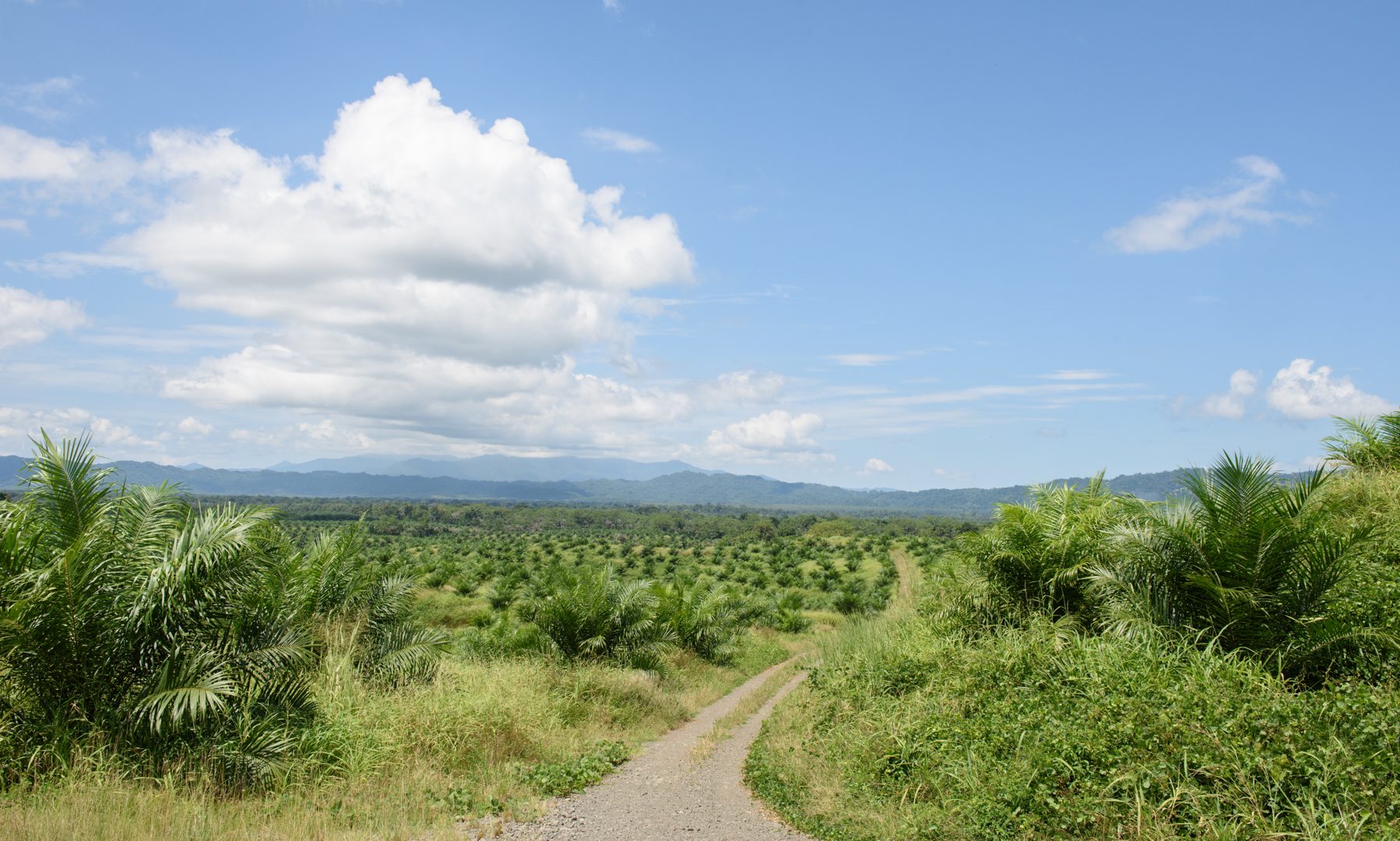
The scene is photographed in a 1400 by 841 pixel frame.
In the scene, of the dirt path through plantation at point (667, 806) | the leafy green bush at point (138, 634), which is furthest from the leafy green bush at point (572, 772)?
the leafy green bush at point (138, 634)

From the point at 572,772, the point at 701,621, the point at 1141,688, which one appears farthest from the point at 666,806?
the point at 701,621

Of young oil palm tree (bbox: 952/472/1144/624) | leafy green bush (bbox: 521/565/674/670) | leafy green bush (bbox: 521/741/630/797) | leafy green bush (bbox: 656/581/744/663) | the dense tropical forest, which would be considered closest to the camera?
the dense tropical forest

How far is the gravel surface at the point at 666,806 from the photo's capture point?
23.2 ft

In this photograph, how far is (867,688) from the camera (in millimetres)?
9609

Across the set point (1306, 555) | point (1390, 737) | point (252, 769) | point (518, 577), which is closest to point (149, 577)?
point (252, 769)

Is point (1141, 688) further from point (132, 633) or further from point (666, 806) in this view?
point (132, 633)

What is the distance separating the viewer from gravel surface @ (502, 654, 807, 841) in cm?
708

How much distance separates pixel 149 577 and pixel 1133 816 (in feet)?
28.3

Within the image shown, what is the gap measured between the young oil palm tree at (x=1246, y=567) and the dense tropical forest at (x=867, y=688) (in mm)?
32

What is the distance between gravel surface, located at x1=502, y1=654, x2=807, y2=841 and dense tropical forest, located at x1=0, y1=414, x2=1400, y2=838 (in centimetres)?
30

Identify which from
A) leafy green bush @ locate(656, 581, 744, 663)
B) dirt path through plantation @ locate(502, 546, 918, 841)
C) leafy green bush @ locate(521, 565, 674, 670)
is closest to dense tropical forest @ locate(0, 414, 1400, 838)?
dirt path through plantation @ locate(502, 546, 918, 841)

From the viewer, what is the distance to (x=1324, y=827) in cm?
463

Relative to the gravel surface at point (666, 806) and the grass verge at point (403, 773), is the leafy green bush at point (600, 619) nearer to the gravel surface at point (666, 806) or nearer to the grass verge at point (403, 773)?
the grass verge at point (403, 773)

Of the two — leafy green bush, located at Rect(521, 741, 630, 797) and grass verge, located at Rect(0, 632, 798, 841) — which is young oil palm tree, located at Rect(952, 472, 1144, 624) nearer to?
leafy green bush, located at Rect(521, 741, 630, 797)
